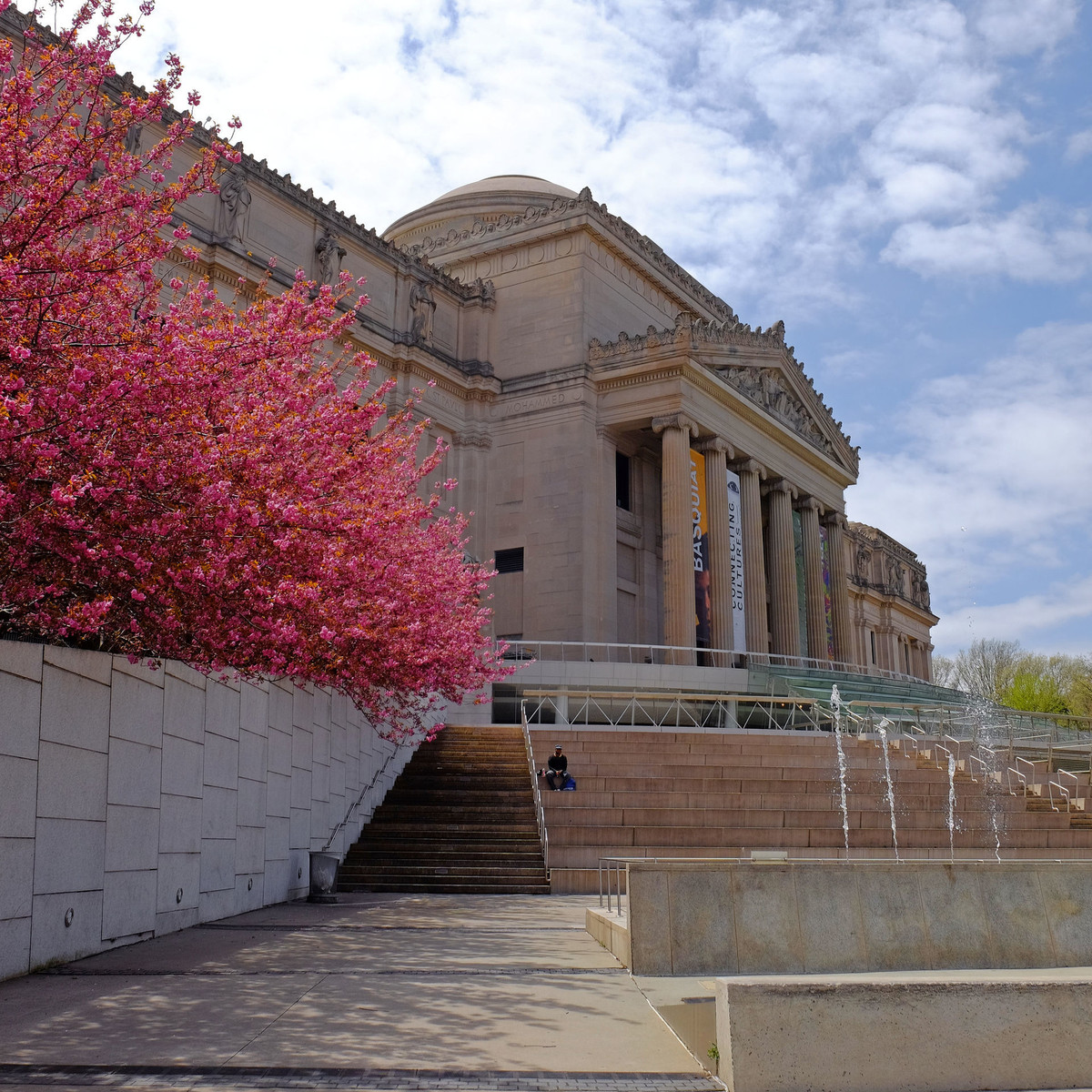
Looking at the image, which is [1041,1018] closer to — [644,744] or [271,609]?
[271,609]

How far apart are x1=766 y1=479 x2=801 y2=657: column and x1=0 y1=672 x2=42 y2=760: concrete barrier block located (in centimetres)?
3925

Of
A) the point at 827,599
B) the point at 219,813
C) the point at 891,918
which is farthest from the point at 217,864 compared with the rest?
the point at 827,599

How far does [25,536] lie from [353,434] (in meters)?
4.77

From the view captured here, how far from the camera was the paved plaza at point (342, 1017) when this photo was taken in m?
6.05

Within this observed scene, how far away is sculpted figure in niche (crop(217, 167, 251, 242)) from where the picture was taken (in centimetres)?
3409

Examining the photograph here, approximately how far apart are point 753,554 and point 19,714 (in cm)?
3717

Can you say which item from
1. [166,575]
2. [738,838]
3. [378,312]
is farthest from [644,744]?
[378,312]

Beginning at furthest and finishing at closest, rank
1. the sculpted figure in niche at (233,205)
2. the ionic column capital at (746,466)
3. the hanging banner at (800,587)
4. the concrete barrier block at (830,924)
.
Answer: the hanging banner at (800,587)
the ionic column capital at (746,466)
the sculpted figure in niche at (233,205)
the concrete barrier block at (830,924)

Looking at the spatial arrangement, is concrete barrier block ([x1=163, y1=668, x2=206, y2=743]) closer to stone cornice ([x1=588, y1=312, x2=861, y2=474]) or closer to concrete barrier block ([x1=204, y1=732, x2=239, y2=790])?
concrete barrier block ([x1=204, y1=732, x2=239, y2=790])

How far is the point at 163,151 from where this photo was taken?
10.0m

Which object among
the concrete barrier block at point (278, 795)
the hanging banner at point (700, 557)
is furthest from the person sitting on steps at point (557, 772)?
the hanging banner at point (700, 557)

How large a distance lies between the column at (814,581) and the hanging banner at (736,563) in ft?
23.9

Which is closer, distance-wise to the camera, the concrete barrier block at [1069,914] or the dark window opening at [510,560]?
the concrete barrier block at [1069,914]

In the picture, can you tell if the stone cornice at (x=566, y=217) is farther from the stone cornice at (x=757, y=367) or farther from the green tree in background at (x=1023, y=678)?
the green tree in background at (x=1023, y=678)
